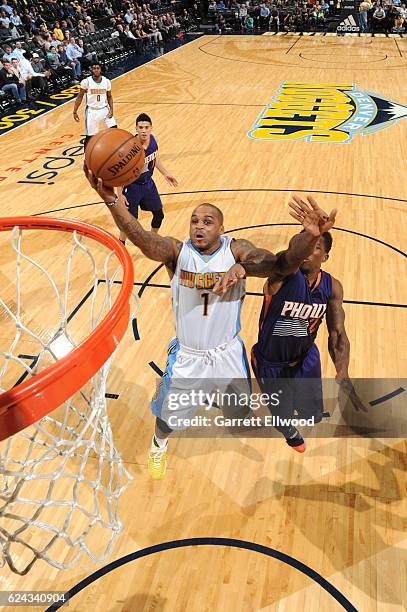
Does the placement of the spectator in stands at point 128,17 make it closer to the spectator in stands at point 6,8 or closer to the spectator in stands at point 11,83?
the spectator in stands at point 6,8

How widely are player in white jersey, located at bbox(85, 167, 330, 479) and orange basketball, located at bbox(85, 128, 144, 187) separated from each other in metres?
0.12

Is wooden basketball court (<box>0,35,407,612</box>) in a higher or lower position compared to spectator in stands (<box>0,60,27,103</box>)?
lower

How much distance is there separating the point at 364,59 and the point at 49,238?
45.9 feet

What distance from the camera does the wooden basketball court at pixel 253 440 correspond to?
3012 mm

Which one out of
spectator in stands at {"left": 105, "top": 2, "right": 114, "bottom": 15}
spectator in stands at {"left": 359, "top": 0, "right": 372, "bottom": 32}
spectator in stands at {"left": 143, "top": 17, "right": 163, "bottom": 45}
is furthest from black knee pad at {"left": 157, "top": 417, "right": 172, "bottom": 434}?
spectator in stands at {"left": 359, "top": 0, "right": 372, "bottom": 32}

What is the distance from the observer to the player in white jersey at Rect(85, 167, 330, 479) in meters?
3.08

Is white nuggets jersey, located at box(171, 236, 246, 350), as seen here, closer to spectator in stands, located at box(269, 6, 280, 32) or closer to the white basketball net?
the white basketball net

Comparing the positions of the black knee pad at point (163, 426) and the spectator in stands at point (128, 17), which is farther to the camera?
the spectator in stands at point (128, 17)

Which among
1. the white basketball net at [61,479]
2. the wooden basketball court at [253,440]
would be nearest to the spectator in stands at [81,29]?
the wooden basketball court at [253,440]

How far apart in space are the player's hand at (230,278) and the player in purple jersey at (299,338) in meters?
0.14

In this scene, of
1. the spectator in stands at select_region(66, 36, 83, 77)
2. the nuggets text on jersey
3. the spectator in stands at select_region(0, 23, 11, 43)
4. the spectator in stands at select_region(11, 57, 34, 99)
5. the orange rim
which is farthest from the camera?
the spectator in stands at select_region(66, 36, 83, 77)

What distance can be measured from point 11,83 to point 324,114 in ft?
22.5

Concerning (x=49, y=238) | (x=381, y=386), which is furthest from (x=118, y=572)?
(x=49, y=238)

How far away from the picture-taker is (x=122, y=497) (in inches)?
138
